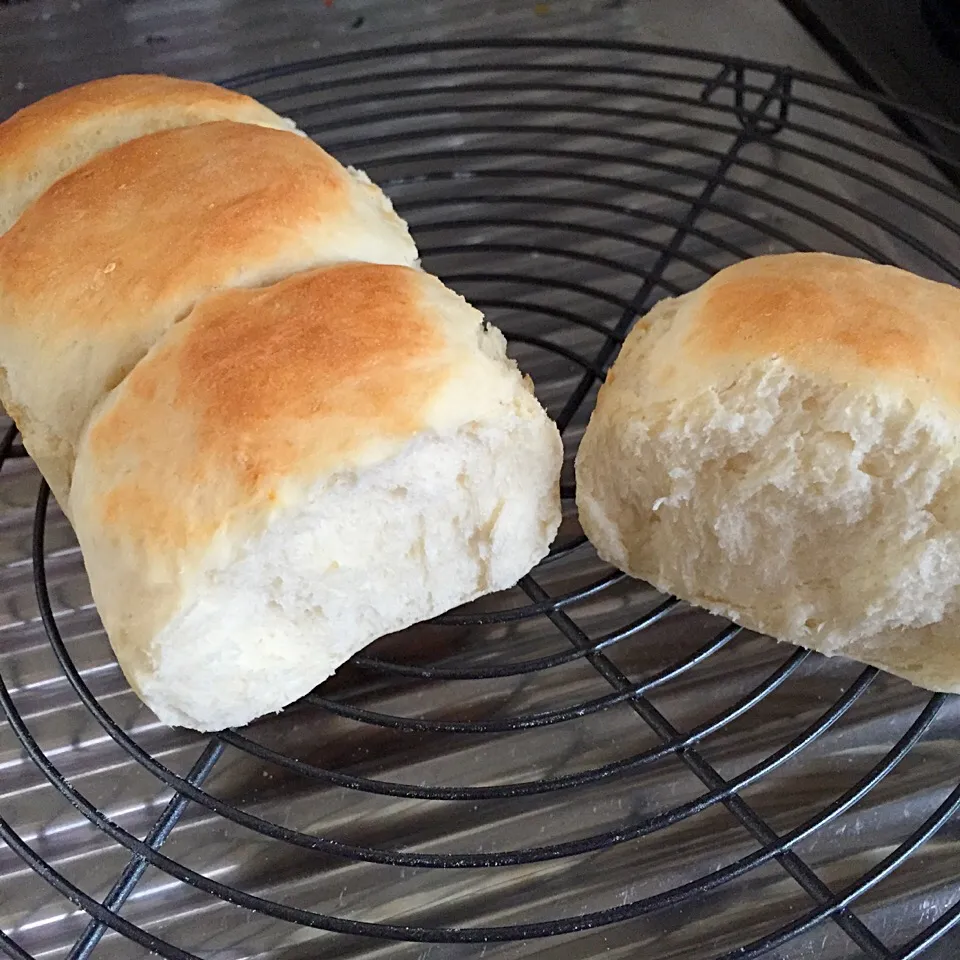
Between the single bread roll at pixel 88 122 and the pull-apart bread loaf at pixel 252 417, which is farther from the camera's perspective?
the single bread roll at pixel 88 122

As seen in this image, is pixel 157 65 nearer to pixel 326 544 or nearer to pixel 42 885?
pixel 326 544

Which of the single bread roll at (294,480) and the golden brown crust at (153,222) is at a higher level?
the golden brown crust at (153,222)

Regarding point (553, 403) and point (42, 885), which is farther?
point (553, 403)

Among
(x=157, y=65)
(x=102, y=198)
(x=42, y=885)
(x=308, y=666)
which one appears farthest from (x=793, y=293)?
(x=157, y=65)

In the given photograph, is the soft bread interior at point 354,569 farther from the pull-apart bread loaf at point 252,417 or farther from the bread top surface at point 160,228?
the bread top surface at point 160,228

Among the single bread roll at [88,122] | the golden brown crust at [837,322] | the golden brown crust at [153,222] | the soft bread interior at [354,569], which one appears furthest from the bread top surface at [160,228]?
the golden brown crust at [837,322]

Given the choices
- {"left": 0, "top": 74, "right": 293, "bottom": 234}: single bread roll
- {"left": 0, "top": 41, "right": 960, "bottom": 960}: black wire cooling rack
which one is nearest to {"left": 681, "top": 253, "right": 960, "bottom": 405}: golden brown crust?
{"left": 0, "top": 41, "right": 960, "bottom": 960}: black wire cooling rack
